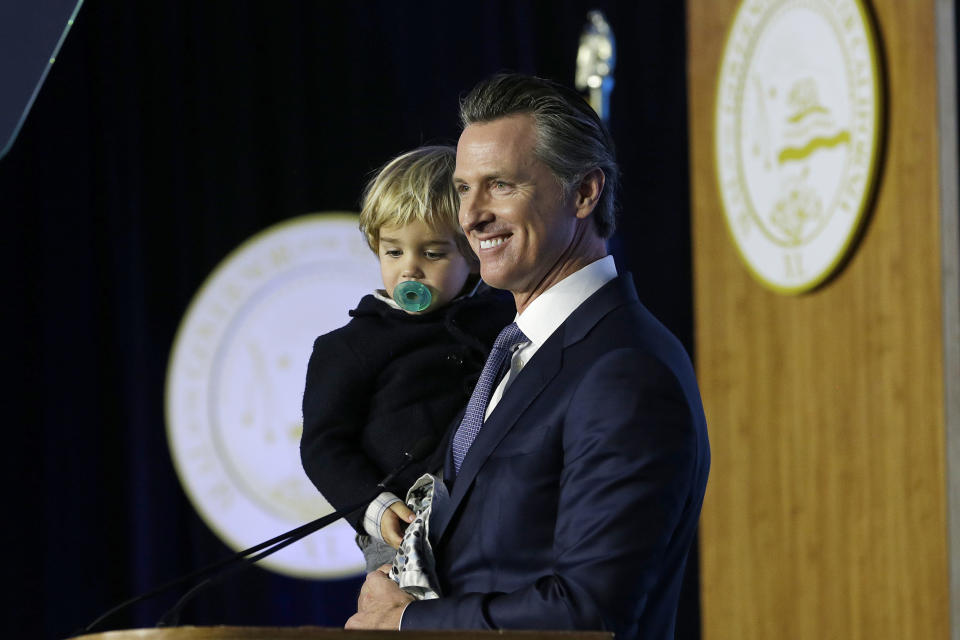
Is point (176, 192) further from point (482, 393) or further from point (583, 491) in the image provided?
point (583, 491)

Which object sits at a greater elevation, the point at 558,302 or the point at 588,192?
the point at 588,192

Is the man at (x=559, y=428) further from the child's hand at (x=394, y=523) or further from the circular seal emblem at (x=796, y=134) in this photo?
the circular seal emblem at (x=796, y=134)

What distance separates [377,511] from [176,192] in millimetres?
2769

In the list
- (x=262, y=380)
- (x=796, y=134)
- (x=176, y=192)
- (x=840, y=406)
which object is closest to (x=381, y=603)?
(x=840, y=406)

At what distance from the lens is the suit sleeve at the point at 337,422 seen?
67.9 inches

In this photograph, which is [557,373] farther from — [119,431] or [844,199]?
[119,431]

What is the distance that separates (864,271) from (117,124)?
248 cm

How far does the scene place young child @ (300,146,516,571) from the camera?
1.73 metres

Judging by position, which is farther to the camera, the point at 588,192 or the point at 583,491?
the point at 588,192

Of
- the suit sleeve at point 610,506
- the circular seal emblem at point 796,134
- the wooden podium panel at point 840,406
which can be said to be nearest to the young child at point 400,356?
the suit sleeve at point 610,506

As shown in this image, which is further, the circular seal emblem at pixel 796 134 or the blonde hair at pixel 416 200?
the circular seal emblem at pixel 796 134

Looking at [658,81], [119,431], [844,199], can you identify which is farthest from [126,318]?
[844,199]

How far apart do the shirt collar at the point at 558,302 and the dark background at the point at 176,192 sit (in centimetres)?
270

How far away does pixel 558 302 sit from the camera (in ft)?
5.14
